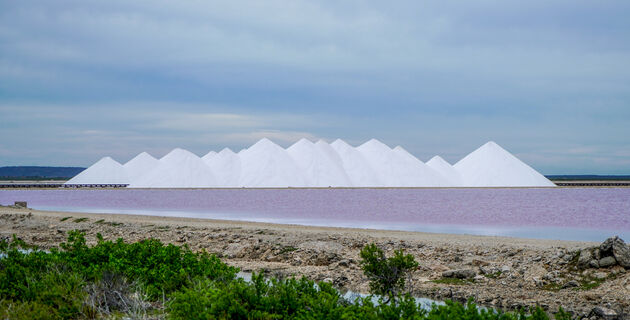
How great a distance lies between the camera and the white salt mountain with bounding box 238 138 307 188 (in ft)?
199

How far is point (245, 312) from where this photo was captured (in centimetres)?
465

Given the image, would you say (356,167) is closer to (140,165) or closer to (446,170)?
(446,170)

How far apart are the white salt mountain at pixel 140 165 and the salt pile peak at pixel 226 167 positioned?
7356 millimetres

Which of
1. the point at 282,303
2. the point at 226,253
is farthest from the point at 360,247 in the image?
the point at 282,303

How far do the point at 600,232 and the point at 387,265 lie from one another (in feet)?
41.0

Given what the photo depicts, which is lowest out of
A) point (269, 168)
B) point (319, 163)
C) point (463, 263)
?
point (463, 263)

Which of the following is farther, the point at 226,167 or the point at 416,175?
the point at 226,167

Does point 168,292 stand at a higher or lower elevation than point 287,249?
higher

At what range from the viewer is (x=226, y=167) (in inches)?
2579

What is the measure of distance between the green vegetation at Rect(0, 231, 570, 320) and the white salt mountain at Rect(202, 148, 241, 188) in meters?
53.9

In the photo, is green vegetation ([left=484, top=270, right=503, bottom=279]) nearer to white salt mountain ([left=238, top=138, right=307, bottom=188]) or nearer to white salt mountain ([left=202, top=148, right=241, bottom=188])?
white salt mountain ([left=238, top=138, right=307, bottom=188])

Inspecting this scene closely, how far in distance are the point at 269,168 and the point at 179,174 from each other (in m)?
9.87

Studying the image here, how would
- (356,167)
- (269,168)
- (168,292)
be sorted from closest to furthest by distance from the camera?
1. (168,292)
2. (269,168)
3. (356,167)

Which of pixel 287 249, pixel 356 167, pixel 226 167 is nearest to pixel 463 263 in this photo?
pixel 287 249
